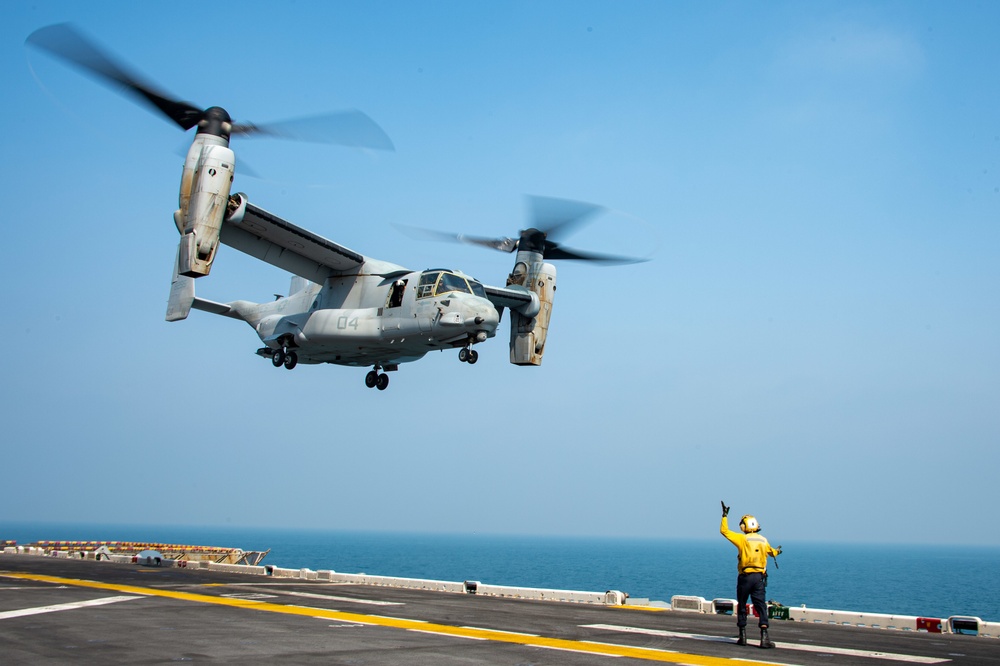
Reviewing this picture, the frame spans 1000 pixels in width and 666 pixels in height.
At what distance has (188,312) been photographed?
26.5m

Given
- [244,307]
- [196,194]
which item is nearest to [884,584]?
[244,307]

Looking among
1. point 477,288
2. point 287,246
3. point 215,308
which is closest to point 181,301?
point 287,246

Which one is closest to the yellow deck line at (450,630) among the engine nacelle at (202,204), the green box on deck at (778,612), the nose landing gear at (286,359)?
the green box on deck at (778,612)

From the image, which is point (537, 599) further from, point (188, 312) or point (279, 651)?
point (188, 312)

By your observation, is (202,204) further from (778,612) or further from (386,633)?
(778,612)

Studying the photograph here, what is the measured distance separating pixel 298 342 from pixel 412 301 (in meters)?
5.49

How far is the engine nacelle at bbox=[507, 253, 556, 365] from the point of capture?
33375mm

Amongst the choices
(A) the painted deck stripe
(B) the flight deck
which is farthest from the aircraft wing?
(A) the painted deck stripe

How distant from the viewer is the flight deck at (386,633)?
1098cm

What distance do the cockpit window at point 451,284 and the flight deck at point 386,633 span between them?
9817 millimetres

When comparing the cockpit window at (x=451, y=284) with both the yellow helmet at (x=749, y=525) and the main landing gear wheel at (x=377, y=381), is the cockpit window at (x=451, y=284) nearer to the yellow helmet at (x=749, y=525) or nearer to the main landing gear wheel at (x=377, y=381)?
the main landing gear wheel at (x=377, y=381)

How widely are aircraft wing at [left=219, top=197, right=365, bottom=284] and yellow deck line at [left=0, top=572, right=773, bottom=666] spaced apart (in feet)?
39.1

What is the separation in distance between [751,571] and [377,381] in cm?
2148

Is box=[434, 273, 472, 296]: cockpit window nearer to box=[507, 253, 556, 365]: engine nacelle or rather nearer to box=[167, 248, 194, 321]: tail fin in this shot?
box=[507, 253, 556, 365]: engine nacelle
